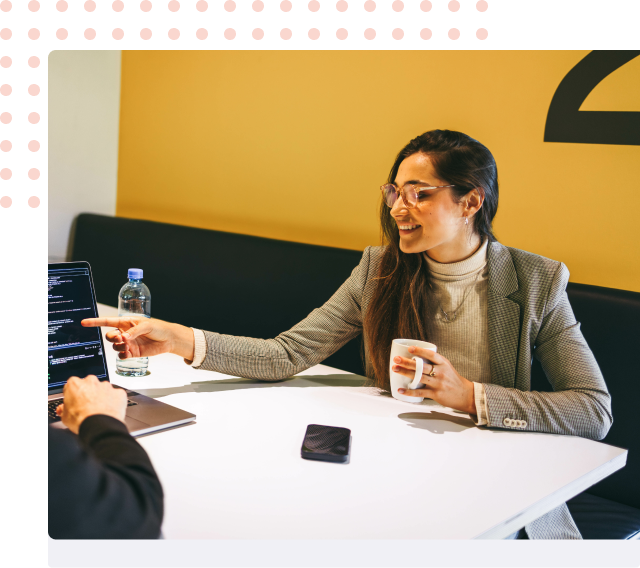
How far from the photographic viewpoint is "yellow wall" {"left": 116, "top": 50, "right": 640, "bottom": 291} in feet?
5.16

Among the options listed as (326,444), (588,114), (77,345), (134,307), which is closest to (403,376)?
(326,444)

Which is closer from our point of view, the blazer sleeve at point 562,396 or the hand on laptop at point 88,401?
the hand on laptop at point 88,401

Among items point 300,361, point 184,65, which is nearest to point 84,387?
point 300,361

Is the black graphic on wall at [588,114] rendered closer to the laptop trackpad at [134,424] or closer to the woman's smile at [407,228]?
the woman's smile at [407,228]

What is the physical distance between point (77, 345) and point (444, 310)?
797mm

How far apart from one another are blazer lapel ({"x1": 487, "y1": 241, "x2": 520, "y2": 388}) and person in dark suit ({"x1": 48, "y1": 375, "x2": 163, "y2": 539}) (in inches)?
32.5

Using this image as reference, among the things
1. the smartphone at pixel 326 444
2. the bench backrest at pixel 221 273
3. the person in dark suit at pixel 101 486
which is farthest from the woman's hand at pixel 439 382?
the bench backrest at pixel 221 273

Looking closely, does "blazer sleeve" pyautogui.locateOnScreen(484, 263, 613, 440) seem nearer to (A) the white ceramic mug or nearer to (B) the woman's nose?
(A) the white ceramic mug

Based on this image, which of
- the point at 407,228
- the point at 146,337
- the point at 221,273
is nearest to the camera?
the point at 146,337

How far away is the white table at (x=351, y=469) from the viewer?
740mm

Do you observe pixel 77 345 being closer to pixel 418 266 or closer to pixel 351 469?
pixel 351 469

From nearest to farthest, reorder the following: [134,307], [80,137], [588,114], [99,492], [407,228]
Answer: [99,492] < [407,228] < [588,114] < [134,307] < [80,137]

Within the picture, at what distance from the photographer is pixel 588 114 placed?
155 cm

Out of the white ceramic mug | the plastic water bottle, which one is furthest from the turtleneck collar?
the plastic water bottle
